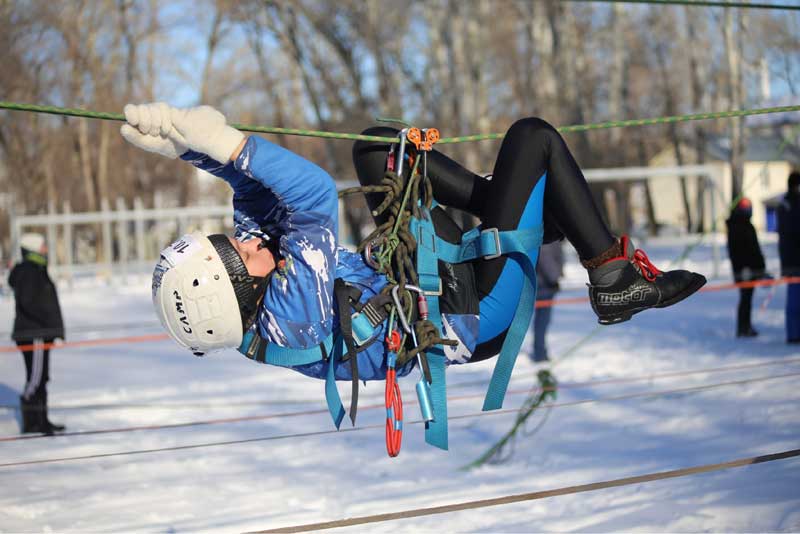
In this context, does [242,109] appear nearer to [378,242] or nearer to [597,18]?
[597,18]

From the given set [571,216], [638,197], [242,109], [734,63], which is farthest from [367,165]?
[638,197]

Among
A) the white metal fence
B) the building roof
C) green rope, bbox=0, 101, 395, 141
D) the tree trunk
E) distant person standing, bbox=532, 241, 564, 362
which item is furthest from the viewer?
the building roof

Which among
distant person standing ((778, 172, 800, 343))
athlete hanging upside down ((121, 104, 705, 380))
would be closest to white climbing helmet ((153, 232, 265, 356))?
athlete hanging upside down ((121, 104, 705, 380))

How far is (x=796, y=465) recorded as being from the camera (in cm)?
453

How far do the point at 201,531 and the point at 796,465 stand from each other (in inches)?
123

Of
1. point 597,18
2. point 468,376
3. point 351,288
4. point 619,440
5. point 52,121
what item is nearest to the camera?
point 351,288

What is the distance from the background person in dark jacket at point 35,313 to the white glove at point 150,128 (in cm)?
470

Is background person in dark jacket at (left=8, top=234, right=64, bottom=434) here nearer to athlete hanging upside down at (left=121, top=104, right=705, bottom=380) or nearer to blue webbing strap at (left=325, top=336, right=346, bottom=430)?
athlete hanging upside down at (left=121, top=104, right=705, bottom=380)

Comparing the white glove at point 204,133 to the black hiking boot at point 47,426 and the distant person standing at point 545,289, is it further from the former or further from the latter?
the distant person standing at point 545,289

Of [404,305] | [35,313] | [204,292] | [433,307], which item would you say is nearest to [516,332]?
[433,307]

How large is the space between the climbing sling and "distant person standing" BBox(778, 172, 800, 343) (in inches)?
250

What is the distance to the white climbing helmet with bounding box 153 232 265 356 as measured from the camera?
105 inches

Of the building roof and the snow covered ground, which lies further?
the building roof

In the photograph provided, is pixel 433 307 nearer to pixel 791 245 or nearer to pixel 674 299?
pixel 674 299
